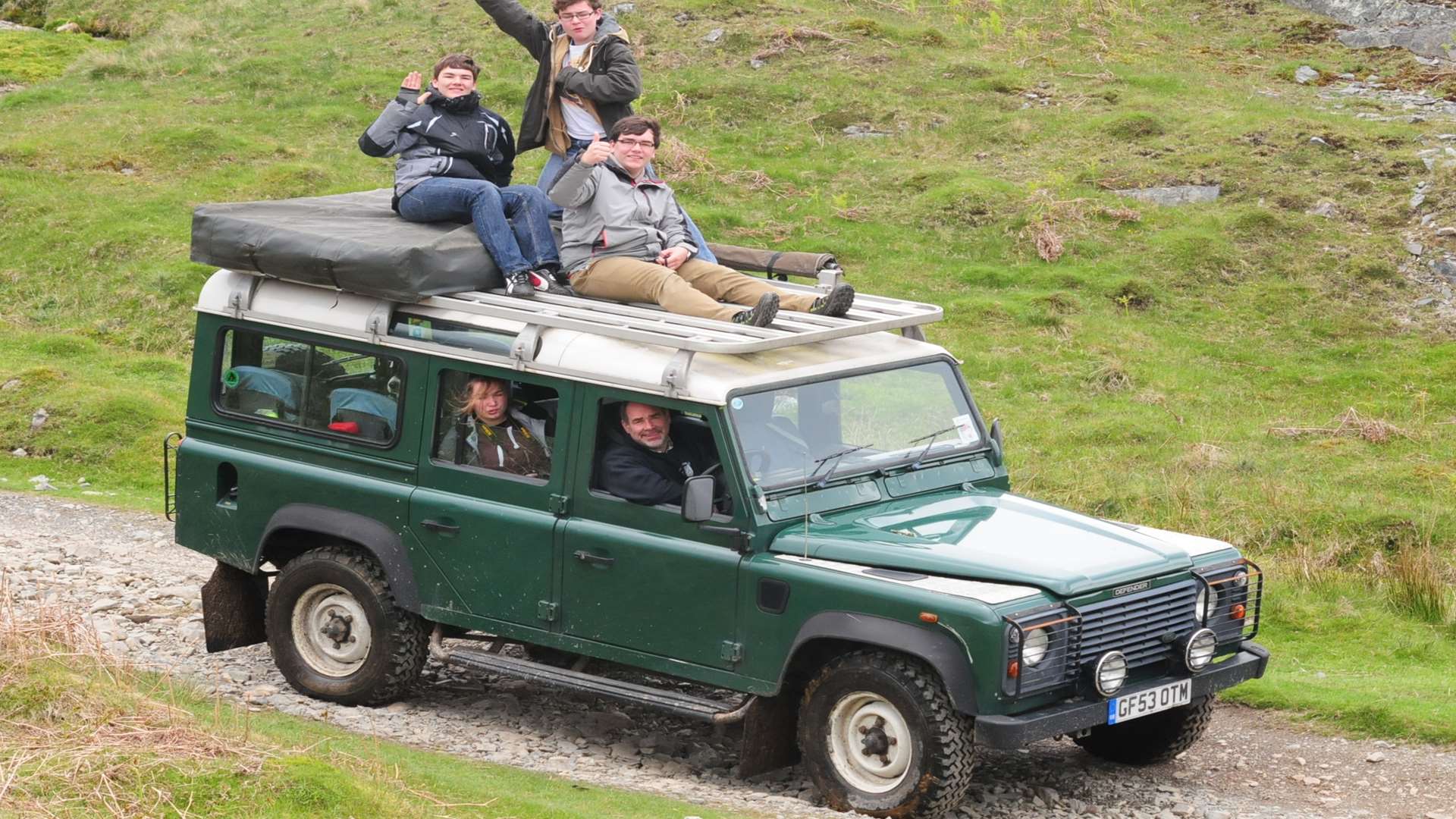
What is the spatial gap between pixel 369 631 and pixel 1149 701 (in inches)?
172

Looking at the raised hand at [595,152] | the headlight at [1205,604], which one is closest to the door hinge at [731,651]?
the headlight at [1205,604]

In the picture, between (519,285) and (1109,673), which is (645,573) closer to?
(519,285)

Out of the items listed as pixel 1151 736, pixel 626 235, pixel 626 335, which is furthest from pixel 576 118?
pixel 1151 736

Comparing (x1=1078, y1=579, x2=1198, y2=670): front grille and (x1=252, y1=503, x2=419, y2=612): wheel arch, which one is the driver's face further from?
(x1=1078, y1=579, x2=1198, y2=670): front grille

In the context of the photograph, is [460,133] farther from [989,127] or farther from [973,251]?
[989,127]

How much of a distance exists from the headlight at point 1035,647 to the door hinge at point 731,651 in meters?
1.47

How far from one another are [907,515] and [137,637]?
17.8 feet

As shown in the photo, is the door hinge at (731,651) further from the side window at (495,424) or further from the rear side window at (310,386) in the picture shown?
the rear side window at (310,386)

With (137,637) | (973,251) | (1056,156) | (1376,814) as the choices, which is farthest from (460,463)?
(1056,156)

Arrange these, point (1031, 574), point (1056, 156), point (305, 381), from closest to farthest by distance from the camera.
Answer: point (1031, 574) → point (305, 381) → point (1056, 156)

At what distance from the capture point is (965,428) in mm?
9328

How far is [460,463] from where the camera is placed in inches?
366

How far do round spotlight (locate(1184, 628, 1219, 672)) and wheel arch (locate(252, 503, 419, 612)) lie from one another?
4.10 meters

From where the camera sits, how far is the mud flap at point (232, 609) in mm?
10445
